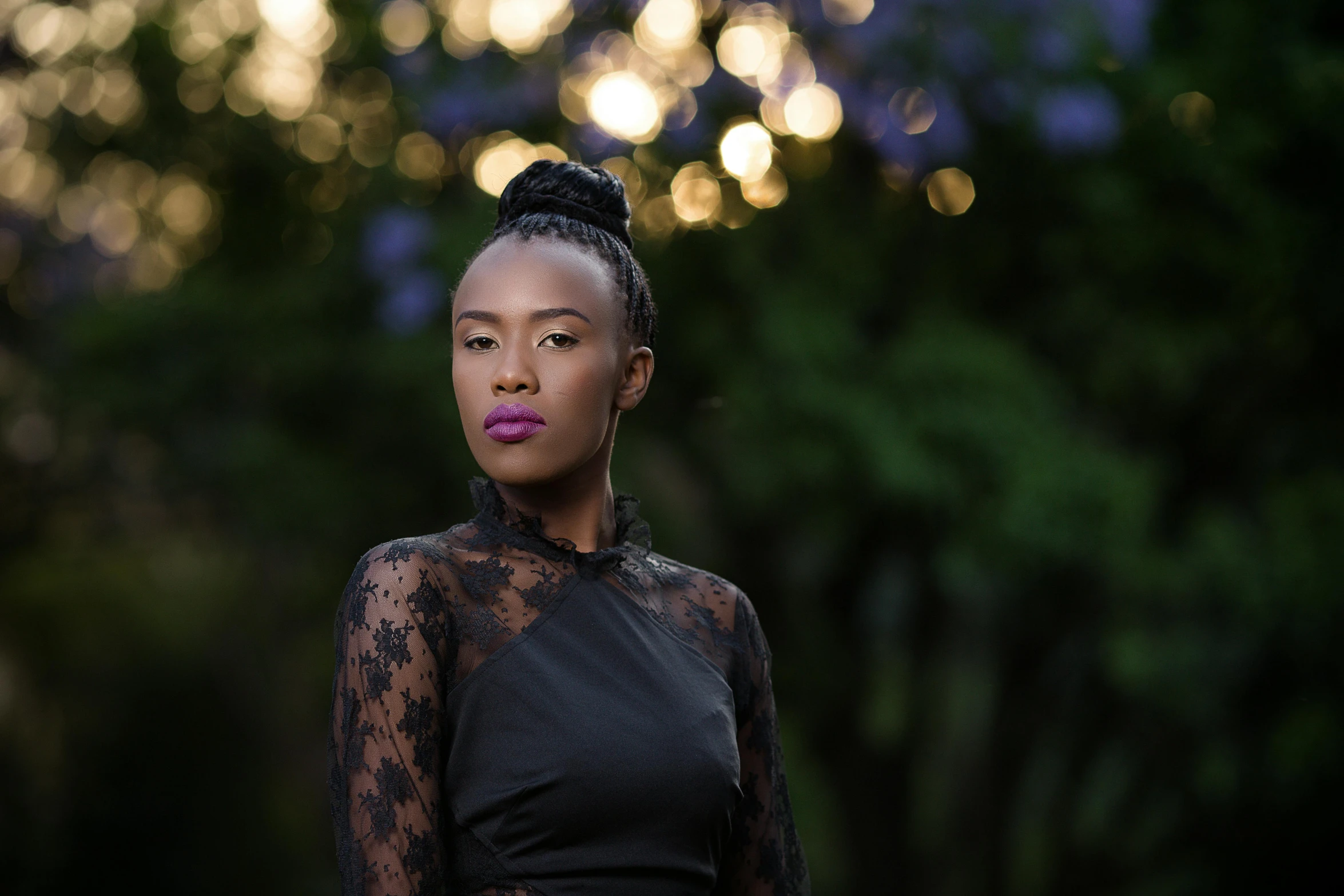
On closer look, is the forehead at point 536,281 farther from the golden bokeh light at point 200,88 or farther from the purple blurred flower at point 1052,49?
the golden bokeh light at point 200,88

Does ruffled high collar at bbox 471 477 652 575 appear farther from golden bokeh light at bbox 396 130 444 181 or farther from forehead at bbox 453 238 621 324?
golden bokeh light at bbox 396 130 444 181

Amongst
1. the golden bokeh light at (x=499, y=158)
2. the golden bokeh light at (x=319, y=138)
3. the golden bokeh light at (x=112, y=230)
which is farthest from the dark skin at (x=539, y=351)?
the golden bokeh light at (x=112, y=230)

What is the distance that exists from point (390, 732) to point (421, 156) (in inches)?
192

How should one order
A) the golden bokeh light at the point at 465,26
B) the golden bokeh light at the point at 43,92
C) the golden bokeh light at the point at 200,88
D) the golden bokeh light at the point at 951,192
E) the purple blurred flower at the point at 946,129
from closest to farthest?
the purple blurred flower at the point at 946,129
the golden bokeh light at the point at 465,26
the golden bokeh light at the point at 951,192
the golden bokeh light at the point at 200,88
the golden bokeh light at the point at 43,92

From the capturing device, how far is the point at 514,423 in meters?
1.78

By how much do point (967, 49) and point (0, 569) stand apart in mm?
6778

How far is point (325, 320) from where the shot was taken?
611cm

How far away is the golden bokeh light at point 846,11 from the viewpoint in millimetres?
5379

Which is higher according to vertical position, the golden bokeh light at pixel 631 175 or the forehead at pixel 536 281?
the golden bokeh light at pixel 631 175

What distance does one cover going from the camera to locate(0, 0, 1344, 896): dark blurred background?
542cm

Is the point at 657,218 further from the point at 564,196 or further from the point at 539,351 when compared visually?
the point at 539,351

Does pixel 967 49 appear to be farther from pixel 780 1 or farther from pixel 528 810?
pixel 528 810

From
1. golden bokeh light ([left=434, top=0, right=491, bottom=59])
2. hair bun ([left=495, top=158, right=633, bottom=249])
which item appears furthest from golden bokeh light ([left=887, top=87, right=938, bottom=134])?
hair bun ([left=495, top=158, right=633, bottom=249])

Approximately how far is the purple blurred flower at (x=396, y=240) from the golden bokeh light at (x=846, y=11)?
1.90 meters
